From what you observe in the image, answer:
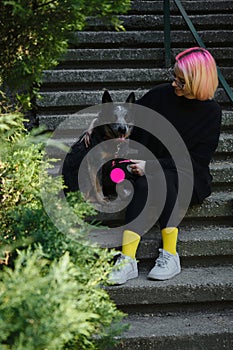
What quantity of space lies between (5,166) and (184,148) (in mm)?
1326

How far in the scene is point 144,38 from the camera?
191 inches

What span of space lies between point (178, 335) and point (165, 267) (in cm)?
43

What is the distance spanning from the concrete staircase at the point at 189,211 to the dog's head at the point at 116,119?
54 centimetres

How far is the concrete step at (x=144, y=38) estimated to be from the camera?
4770 millimetres

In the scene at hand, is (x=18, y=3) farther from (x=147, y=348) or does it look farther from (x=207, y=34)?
(x=207, y=34)

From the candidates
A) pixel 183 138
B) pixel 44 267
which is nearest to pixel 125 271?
pixel 183 138

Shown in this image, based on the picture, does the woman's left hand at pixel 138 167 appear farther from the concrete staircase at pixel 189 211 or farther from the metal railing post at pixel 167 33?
the metal railing post at pixel 167 33

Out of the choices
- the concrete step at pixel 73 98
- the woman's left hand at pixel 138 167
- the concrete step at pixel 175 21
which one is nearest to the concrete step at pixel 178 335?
the woman's left hand at pixel 138 167

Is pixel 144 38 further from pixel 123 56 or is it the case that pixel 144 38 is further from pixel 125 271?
pixel 125 271

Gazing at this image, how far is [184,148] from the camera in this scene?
3.33 metres

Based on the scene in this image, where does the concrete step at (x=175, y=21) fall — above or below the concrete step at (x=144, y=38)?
above

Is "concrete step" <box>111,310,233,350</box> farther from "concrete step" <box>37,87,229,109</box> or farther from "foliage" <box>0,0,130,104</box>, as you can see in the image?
"concrete step" <box>37,87,229,109</box>

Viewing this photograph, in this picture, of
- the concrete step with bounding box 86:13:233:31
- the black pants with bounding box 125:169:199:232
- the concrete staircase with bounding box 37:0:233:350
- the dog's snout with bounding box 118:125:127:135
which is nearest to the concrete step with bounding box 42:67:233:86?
the concrete staircase with bounding box 37:0:233:350

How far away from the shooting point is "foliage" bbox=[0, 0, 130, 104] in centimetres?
207
